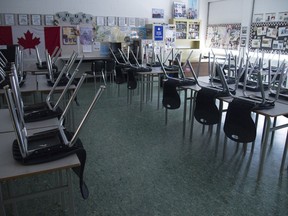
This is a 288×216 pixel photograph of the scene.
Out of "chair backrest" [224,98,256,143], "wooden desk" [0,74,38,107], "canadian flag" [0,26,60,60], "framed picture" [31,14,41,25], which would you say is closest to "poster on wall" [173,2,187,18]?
"canadian flag" [0,26,60,60]

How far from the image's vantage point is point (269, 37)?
6.09 m

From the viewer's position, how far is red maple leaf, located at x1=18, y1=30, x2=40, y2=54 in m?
6.52

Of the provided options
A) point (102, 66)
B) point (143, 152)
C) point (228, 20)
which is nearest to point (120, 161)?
point (143, 152)

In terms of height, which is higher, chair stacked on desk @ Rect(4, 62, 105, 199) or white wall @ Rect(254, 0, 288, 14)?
white wall @ Rect(254, 0, 288, 14)

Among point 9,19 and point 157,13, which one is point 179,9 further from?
point 9,19

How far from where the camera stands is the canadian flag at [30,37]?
6320 millimetres

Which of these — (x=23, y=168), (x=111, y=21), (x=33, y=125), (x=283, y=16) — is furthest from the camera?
(x=111, y=21)

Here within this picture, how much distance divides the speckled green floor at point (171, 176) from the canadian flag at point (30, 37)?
385 centimetres

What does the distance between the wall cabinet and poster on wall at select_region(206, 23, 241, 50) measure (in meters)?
0.37

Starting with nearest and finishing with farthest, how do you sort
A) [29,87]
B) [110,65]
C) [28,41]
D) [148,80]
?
[29,87] → [148,80] → [110,65] → [28,41]

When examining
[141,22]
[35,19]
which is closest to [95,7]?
[141,22]

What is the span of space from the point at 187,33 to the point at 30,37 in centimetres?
437

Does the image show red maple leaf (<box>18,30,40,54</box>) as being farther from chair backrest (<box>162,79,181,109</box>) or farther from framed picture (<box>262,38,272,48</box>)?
framed picture (<box>262,38,272,48</box>)

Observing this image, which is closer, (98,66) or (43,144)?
(43,144)
